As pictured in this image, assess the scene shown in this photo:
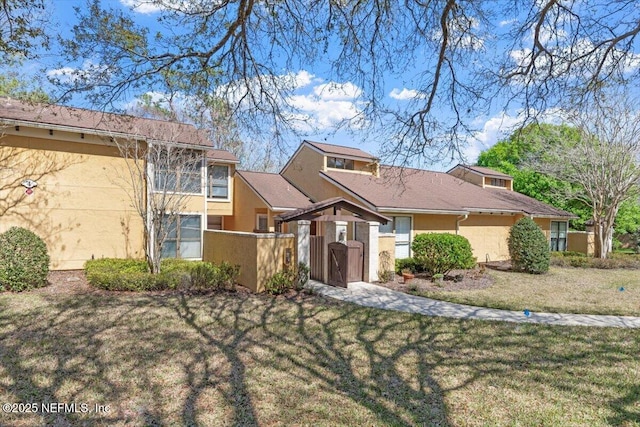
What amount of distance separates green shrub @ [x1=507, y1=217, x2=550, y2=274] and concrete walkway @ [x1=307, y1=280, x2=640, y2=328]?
6423mm

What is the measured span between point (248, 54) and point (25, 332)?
6322 millimetres

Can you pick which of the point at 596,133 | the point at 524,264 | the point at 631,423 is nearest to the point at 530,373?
the point at 631,423

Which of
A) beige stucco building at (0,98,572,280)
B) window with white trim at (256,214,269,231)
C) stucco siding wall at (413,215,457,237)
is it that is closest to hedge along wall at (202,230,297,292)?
beige stucco building at (0,98,572,280)

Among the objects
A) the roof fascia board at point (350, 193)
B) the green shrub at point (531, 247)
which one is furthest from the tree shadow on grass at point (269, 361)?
the green shrub at point (531, 247)

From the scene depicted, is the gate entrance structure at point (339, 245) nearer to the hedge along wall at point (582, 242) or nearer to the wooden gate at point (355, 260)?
the wooden gate at point (355, 260)

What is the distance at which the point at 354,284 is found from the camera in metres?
11.7

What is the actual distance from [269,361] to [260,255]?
4.80 meters

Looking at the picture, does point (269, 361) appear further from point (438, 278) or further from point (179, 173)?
point (179, 173)

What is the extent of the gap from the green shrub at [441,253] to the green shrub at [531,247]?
300 centimetres

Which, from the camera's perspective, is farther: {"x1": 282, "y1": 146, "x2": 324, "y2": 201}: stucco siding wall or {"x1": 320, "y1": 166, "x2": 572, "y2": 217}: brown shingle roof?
{"x1": 282, "y1": 146, "x2": 324, "y2": 201}: stucco siding wall

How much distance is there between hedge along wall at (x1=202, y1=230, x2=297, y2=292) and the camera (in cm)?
1010

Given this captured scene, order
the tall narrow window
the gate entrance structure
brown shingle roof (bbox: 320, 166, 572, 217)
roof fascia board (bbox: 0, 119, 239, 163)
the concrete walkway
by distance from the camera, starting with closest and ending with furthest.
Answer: the concrete walkway → the gate entrance structure → roof fascia board (bbox: 0, 119, 239, 163) → brown shingle roof (bbox: 320, 166, 572, 217) → the tall narrow window

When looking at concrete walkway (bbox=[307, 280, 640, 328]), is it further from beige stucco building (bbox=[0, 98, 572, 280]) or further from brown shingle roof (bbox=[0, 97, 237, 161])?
brown shingle roof (bbox=[0, 97, 237, 161])

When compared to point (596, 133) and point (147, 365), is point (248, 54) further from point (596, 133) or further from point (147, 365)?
point (596, 133)
